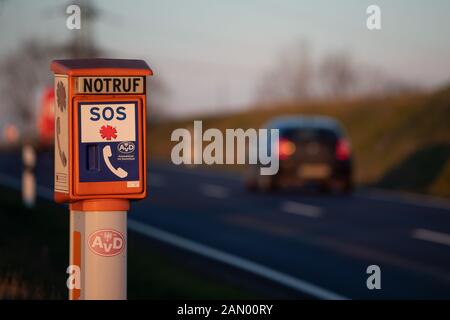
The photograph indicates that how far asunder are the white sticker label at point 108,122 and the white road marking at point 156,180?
20365 millimetres

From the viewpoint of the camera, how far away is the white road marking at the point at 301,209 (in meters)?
18.3

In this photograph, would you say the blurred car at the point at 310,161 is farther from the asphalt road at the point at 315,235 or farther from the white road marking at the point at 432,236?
the white road marking at the point at 432,236

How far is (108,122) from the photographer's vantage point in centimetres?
593

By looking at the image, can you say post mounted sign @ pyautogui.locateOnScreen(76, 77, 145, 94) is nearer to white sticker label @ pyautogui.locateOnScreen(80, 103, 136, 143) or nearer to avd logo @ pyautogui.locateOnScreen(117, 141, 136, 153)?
white sticker label @ pyautogui.locateOnScreen(80, 103, 136, 143)

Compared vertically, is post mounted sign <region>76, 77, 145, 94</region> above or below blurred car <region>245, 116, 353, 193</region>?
above

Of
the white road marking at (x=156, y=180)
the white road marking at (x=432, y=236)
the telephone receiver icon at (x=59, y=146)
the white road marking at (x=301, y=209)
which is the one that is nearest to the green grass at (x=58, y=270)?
the telephone receiver icon at (x=59, y=146)

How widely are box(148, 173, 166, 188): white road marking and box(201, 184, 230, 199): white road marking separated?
4.04 feet

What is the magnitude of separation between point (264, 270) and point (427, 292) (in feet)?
6.63

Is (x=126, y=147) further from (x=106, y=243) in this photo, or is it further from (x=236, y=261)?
(x=236, y=261)

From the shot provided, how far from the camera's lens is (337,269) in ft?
39.1

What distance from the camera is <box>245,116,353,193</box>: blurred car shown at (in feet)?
74.5

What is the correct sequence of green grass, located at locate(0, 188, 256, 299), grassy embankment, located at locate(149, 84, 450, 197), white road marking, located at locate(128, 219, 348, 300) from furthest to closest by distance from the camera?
grassy embankment, located at locate(149, 84, 450, 197) < white road marking, located at locate(128, 219, 348, 300) < green grass, located at locate(0, 188, 256, 299)

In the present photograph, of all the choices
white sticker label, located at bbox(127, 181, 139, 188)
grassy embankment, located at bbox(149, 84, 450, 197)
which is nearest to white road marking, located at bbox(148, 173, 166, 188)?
grassy embankment, located at bbox(149, 84, 450, 197)

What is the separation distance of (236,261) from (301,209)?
274 inches
